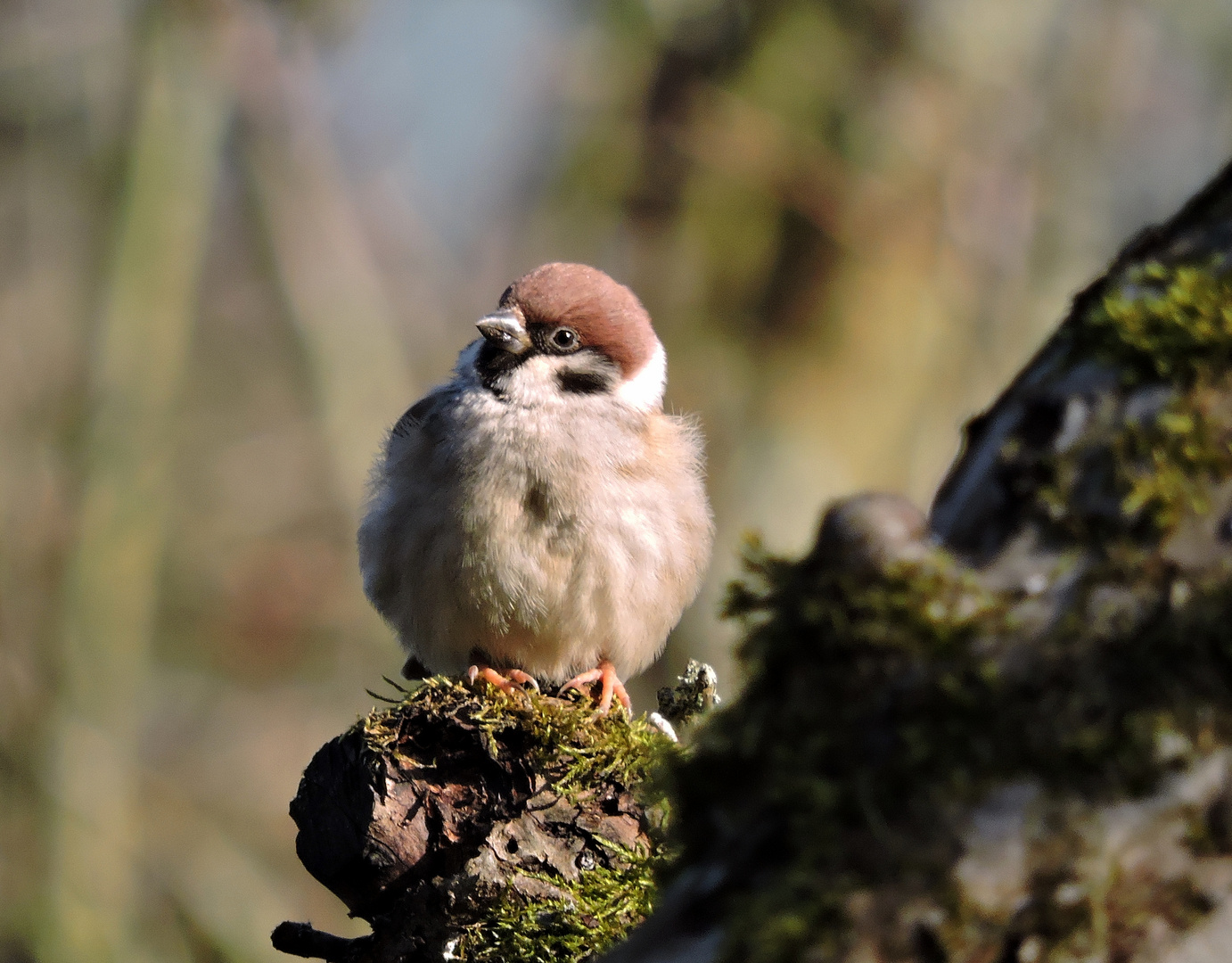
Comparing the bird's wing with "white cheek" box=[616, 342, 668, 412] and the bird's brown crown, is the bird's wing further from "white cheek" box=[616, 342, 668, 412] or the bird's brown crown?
"white cheek" box=[616, 342, 668, 412]

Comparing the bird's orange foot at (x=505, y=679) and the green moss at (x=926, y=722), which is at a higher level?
the bird's orange foot at (x=505, y=679)

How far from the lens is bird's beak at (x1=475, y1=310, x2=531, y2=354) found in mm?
4172

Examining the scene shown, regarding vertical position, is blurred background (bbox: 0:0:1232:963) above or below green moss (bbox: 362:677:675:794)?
above

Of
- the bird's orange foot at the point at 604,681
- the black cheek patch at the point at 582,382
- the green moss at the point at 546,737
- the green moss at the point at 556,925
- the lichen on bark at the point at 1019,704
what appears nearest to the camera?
the lichen on bark at the point at 1019,704

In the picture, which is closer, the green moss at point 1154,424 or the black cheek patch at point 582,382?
the green moss at point 1154,424

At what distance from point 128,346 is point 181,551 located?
11.7 feet

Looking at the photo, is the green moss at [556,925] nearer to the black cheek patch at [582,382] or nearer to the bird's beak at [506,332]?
the black cheek patch at [582,382]

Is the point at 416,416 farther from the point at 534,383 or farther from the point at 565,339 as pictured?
the point at 565,339

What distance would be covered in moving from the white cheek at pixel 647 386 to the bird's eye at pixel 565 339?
22 centimetres

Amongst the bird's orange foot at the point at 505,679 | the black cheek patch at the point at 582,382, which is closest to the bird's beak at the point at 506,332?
the black cheek patch at the point at 582,382

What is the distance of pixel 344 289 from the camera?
6508 millimetres

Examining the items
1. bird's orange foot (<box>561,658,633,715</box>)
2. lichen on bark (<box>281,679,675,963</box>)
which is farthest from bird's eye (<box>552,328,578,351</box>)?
lichen on bark (<box>281,679,675,963</box>)

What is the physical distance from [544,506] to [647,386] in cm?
85

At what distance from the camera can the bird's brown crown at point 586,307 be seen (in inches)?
169
